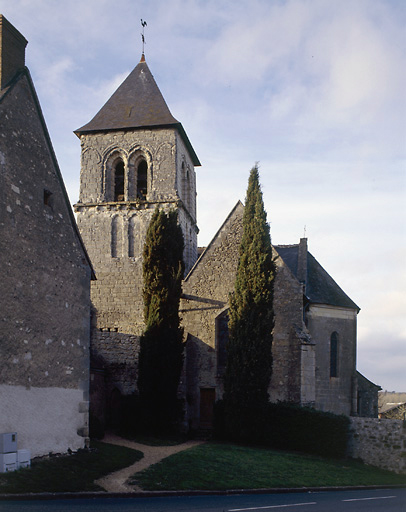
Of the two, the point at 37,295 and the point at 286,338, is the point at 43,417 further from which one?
the point at 286,338

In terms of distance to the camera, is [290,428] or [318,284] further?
[318,284]

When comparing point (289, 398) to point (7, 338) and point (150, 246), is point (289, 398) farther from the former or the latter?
point (7, 338)

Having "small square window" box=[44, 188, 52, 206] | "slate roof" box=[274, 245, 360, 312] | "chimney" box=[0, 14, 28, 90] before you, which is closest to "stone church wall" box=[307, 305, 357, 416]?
"slate roof" box=[274, 245, 360, 312]

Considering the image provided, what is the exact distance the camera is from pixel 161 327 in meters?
23.8

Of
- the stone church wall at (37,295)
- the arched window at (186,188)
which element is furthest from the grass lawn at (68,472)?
the arched window at (186,188)

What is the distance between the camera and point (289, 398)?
79.0ft

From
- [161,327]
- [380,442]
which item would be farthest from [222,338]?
[380,442]

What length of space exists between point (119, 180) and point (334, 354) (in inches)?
572

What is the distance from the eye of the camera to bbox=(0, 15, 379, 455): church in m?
14.9

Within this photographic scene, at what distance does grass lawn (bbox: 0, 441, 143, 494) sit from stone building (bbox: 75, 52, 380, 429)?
20.9ft

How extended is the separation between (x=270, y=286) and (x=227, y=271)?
3551 millimetres

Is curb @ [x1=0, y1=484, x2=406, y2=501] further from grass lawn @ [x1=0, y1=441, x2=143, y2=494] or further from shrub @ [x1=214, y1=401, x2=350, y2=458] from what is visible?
shrub @ [x1=214, y1=401, x2=350, y2=458]

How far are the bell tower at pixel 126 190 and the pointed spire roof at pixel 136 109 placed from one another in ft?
0.18

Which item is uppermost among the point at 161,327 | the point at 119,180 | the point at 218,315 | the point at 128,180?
the point at 119,180
